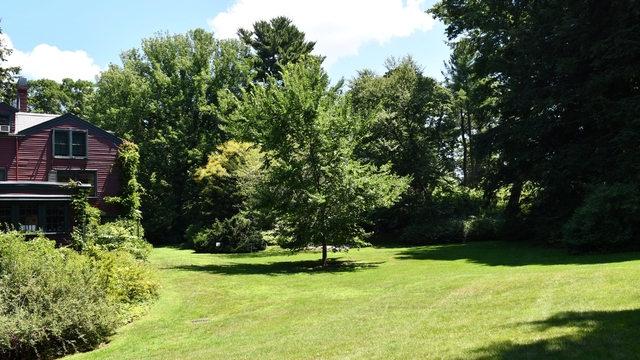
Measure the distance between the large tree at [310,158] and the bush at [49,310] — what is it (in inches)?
419

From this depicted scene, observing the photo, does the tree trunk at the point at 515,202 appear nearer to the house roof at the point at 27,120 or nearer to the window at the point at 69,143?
the window at the point at 69,143

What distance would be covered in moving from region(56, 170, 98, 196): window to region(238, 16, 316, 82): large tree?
27.0 metres

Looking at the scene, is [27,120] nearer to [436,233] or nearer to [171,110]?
[171,110]

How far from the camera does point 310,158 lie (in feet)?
74.1

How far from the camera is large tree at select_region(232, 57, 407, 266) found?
72.6 feet

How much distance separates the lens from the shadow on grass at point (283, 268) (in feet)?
68.9

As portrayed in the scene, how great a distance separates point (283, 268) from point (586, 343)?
16.8 metres

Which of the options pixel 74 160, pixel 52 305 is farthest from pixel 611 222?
pixel 74 160

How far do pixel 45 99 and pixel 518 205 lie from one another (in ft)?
196

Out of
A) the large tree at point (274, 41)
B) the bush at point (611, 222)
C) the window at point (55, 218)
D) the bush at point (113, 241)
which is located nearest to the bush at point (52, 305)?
the bush at point (113, 241)

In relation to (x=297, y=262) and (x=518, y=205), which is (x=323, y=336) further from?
(x=518, y=205)

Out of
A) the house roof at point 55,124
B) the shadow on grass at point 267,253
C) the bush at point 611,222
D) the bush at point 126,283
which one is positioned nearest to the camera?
the bush at point 126,283

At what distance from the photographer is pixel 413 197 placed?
39.7 metres

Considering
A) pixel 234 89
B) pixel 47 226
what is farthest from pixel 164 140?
pixel 47 226
